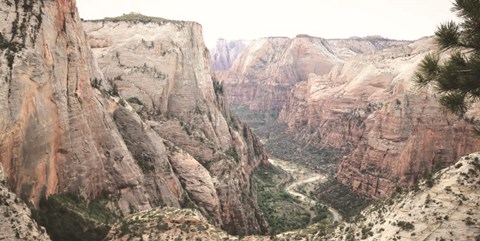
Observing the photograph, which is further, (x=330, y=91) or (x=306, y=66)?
(x=306, y=66)

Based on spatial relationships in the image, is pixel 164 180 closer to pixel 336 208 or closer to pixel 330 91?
pixel 336 208

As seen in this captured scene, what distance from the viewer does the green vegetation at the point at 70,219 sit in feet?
97.2

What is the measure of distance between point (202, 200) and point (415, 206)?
2933cm

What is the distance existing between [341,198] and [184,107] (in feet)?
99.4

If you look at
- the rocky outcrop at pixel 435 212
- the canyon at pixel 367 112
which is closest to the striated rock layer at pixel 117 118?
the rocky outcrop at pixel 435 212

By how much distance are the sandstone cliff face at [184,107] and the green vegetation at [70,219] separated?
484 inches

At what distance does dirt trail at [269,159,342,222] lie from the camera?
73125mm

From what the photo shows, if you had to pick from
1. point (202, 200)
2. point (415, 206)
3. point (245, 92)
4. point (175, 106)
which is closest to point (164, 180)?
point (202, 200)

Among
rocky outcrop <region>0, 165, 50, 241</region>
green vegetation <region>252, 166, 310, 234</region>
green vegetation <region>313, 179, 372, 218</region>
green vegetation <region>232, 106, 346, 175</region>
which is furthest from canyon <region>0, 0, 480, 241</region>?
green vegetation <region>232, 106, 346, 175</region>

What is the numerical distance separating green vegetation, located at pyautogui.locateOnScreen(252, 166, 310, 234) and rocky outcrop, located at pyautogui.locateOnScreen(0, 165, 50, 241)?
121 feet

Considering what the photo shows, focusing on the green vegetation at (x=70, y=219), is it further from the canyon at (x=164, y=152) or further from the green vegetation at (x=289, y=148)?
the green vegetation at (x=289, y=148)

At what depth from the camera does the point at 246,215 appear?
55344mm

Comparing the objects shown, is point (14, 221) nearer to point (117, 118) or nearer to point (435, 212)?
point (435, 212)

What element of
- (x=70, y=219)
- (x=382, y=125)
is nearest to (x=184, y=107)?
(x=382, y=125)
